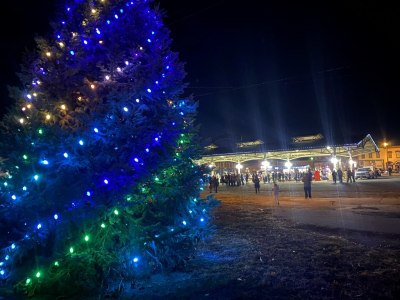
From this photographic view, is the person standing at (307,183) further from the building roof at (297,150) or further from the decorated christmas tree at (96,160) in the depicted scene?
the building roof at (297,150)

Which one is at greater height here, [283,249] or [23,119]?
[23,119]

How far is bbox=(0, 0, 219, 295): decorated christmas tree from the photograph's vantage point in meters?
4.81

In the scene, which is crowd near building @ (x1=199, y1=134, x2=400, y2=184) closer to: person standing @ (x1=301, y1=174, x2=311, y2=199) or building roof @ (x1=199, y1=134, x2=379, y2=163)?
building roof @ (x1=199, y1=134, x2=379, y2=163)

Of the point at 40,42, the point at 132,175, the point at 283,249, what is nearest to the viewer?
the point at 132,175

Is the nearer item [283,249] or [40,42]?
[40,42]

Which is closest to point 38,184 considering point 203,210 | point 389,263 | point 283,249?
point 203,210

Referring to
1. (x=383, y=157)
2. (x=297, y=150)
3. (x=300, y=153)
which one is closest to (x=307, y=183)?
(x=297, y=150)

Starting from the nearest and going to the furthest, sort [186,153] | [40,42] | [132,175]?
[132,175] < [40,42] < [186,153]

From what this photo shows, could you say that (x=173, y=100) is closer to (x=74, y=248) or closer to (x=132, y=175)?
(x=132, y=175)

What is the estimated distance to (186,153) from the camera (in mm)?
6301

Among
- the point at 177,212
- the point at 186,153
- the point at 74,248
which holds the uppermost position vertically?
the point at 186,153

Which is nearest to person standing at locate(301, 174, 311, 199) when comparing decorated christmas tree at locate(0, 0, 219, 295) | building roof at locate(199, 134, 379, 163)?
decorated christmas tree at locate(0, 0, 219, 295)

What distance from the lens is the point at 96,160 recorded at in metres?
5.01

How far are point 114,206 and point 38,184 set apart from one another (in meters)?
1.37
